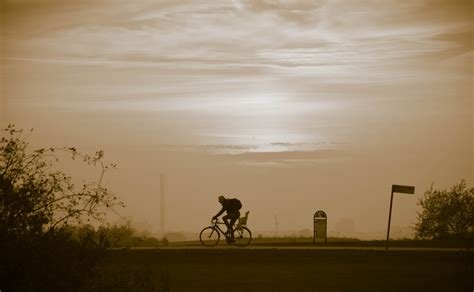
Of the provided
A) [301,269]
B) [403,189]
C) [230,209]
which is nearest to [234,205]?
[230,209]

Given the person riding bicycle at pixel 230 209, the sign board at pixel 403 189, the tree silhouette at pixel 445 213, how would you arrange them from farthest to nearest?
the tree silhouette at pixel 445 213, the person riding bicycle at pixel 230 209, the sign board at pixel 403 189

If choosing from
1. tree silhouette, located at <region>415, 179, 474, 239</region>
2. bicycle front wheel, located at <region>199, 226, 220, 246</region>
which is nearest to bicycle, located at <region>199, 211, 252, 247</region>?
bicycle front wheel, located at <region>199, 226, 220, 246</region>

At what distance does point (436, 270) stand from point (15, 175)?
44.4 ft

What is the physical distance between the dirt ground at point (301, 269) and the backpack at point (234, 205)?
3222mm

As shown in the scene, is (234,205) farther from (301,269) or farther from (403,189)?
(301,269)

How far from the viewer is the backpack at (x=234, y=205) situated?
109ft

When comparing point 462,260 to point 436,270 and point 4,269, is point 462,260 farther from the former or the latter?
point 4,269

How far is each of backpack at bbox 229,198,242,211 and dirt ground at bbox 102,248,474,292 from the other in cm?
322

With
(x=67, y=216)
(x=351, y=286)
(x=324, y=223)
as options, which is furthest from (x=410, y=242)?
(x=67, y=216)

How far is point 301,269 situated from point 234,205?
25.5ft

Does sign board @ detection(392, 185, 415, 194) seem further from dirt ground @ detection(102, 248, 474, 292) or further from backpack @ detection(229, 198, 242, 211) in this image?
backpack @ detection(229, 198, 242, 211)

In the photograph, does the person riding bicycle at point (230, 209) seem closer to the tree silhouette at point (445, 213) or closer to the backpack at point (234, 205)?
the backpack at point (234, 205)

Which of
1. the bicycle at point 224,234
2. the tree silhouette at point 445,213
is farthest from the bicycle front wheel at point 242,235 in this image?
the tree silhouette at point 445,213

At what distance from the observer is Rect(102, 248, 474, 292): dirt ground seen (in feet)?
71.8
